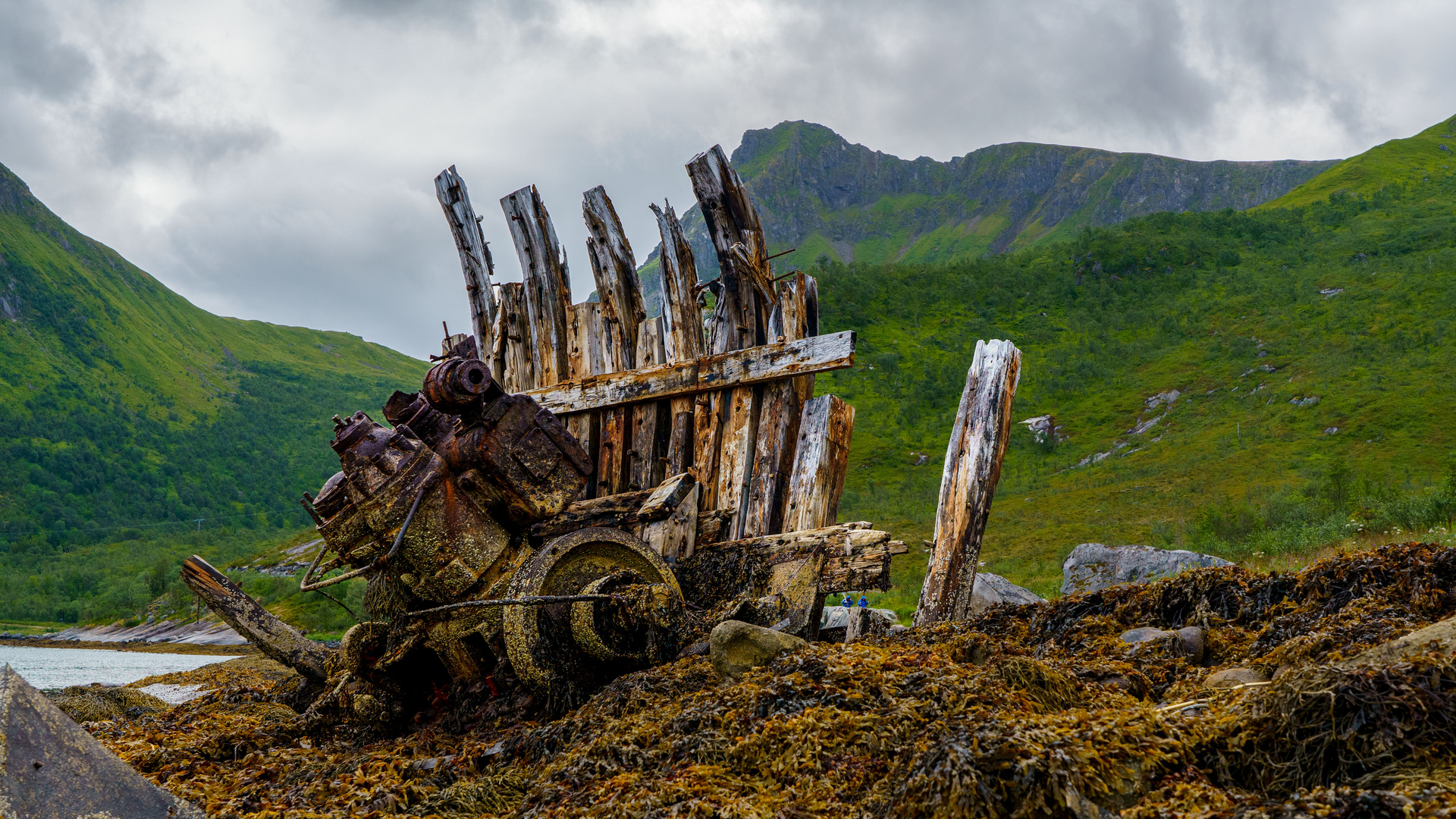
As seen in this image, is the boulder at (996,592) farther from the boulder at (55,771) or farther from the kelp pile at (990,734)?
the boulder at (55,771)

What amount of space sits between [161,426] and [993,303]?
11674 centimetres

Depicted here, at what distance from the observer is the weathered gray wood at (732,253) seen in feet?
26.8

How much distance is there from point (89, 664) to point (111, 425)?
116746 millimetres

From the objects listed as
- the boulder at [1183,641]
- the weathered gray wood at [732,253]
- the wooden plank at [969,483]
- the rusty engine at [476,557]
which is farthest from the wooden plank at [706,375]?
the boulder at [1183,641]

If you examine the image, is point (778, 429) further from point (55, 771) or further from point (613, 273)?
point (55, 771)

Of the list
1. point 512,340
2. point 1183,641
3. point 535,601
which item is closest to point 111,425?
point 512,340

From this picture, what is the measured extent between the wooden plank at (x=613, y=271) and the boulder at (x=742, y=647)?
465cm

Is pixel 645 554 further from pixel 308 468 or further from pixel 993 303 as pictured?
pixel 308 468

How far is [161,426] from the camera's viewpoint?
12781cm

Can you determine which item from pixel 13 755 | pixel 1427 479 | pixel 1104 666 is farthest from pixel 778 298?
pixel 1427 479

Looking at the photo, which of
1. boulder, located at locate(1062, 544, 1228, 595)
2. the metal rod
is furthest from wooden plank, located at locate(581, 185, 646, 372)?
boulder, located at locate(1062, 544, 1228, 595)

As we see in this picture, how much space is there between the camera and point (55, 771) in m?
3.04

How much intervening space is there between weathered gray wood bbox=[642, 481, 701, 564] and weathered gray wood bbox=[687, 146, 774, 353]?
162cm

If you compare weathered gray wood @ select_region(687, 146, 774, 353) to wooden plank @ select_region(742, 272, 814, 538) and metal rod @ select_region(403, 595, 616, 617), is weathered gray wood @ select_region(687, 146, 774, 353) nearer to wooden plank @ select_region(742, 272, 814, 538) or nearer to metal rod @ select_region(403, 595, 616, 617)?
wooden plank @ select_region(742, 272, 814, 538)
